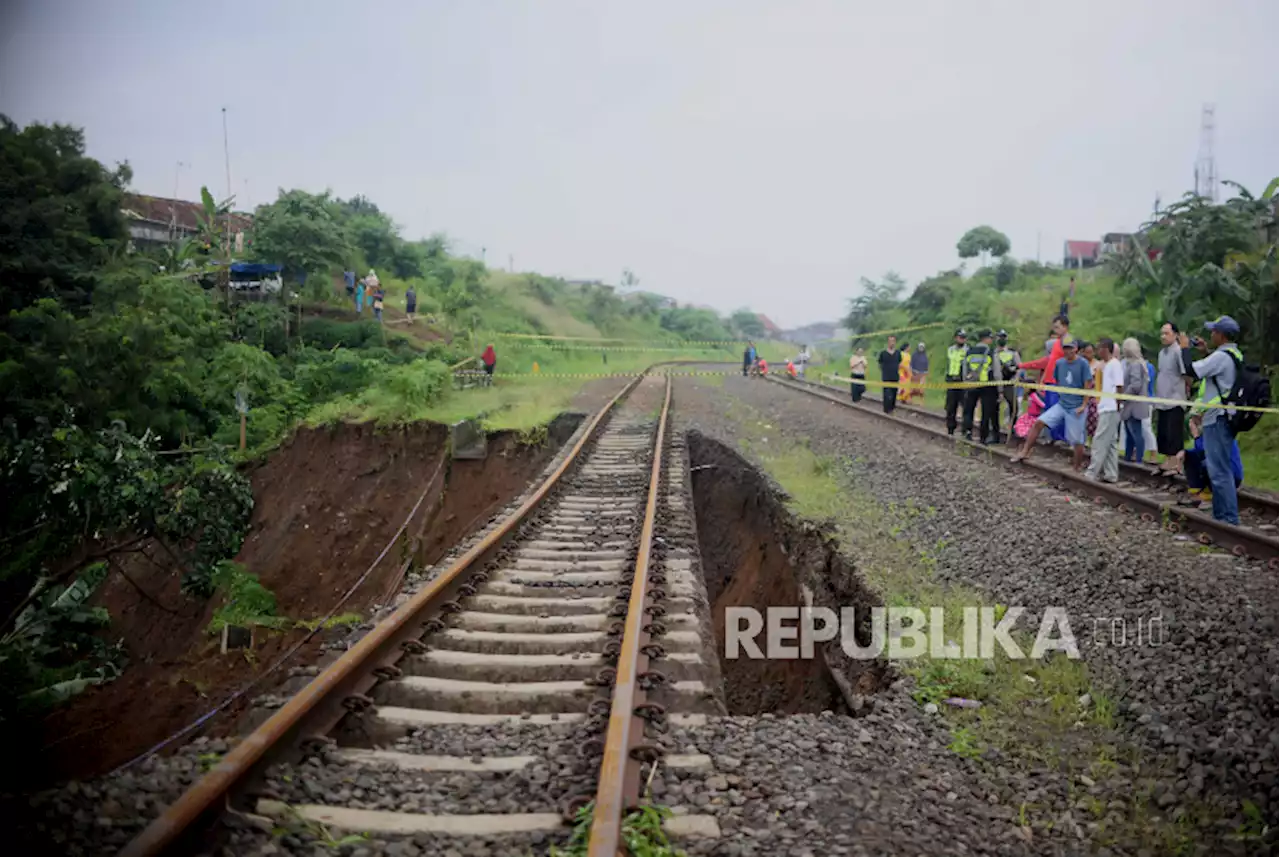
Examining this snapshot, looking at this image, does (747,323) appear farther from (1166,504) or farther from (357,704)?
(357,704)

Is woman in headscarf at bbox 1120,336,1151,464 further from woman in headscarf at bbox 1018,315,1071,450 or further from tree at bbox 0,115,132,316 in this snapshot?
tree at bbox 0,115,132,316

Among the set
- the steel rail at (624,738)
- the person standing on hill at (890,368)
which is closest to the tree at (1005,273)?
the person standing on hill at (890,368)

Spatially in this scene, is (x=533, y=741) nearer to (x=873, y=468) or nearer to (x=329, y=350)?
(x=873, y=468)

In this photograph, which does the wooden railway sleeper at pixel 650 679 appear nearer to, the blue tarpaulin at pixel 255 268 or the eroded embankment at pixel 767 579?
the eroded embankment at pixel 767 579

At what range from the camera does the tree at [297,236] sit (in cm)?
2523

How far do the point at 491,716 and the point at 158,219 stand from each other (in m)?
11.5

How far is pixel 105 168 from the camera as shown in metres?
6.62

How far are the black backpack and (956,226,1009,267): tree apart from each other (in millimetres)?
34889

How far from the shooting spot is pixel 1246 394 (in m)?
6.86

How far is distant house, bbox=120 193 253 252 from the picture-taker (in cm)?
973

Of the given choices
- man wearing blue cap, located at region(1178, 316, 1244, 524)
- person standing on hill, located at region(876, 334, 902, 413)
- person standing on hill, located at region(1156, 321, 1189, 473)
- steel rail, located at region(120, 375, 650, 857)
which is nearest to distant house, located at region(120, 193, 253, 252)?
steel rail, located at region(120, 375, 650, 857)

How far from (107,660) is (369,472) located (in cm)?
619

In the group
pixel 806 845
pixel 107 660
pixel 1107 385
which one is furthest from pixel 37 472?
pixel 1107 385

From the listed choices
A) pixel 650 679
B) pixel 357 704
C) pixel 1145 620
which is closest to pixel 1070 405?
pixel 1145 620
